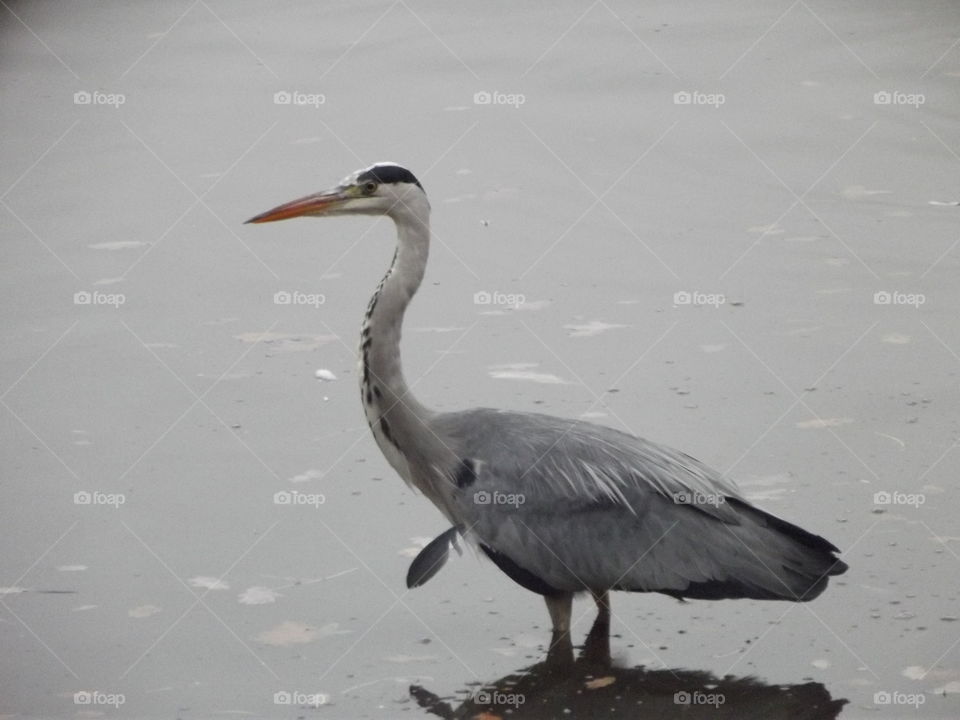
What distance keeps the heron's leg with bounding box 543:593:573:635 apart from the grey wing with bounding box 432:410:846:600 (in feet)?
0.29

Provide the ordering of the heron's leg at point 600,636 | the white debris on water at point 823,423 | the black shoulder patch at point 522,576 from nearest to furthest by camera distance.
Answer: the black shoulder patch at point 522,576 < the heron's leg at point 600,636 < the white debris on water at point 823,423

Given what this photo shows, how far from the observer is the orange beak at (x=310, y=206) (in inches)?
253

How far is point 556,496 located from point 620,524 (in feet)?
0.92

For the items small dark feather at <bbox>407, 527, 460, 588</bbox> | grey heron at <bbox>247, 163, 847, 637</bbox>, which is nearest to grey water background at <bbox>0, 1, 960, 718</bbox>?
small dark feather at <bbox>407, 527, 460, 588</bbox>

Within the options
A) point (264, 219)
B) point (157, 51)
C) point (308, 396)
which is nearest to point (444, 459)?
point (264, 219)

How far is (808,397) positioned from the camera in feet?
27.6

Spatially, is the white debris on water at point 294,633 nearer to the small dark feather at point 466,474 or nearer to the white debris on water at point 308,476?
the small dark feather at point 466,474

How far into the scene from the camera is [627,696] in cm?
599

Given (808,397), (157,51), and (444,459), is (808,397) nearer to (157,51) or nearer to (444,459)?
(444,459)

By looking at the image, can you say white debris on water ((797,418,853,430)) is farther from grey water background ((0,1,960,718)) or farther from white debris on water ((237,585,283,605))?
white debris on water ((237,585,283,605))

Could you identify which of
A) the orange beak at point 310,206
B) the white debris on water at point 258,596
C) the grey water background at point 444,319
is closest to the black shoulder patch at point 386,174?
the orange beak at point 310,206

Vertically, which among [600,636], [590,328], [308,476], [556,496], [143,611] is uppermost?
[590,328]

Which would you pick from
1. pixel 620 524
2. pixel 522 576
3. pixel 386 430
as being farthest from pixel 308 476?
pixel 620 524

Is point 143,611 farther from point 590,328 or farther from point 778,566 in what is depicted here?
point 590,328
